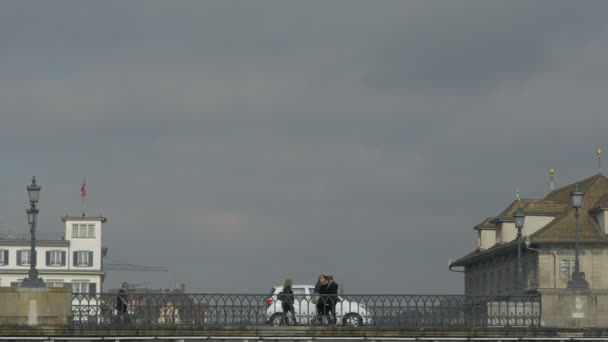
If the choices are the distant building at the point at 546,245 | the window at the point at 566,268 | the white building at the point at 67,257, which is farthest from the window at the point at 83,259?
the window at the point at 566,268

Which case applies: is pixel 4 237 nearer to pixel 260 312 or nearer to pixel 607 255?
pixel 607 255

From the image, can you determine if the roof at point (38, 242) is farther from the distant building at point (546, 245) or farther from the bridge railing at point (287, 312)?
the bridge railing at point (287, 312)

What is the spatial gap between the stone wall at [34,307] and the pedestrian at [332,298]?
24.8 feet

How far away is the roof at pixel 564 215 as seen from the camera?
123m

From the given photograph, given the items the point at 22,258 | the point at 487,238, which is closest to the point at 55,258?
the point at 22,258

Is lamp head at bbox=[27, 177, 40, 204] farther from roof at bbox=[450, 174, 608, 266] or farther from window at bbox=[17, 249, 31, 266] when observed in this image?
window at bbox=[17, 249, 31, 266]

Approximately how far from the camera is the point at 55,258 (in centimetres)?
16800

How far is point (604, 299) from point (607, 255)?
80.1m

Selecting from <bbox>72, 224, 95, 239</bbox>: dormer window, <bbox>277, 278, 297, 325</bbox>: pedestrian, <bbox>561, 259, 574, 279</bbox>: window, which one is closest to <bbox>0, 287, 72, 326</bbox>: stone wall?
<bbox>277, 278, 297, 325</bbox>: pedestrian

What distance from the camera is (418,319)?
44500 mm

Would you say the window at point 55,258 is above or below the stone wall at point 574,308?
above

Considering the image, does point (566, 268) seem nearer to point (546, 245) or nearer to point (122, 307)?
point (546, 245)

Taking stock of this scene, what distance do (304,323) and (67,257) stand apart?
127 m

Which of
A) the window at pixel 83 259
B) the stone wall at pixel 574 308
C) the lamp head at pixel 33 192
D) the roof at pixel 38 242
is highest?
the roof at pixel 38 242
